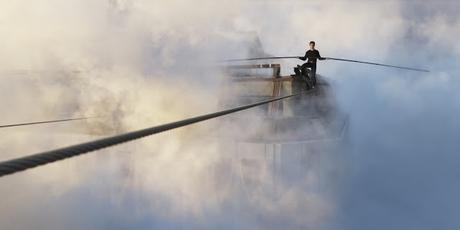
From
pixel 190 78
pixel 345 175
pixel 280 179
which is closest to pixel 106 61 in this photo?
Result: pixel 190 78

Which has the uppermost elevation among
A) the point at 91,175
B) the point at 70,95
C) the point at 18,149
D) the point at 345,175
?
the point at 70,95

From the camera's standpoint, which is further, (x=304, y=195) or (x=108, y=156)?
(x=304, y=195)

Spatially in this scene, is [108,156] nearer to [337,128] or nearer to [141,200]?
[141,200]

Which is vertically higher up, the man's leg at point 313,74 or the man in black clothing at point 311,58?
the man in black clothing at point 311,58

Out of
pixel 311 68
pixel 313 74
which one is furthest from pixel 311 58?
pixel 313 74

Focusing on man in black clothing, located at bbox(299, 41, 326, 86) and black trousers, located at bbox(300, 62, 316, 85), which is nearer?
man in black clothing, located at bbox(299, 41, 326, 86)

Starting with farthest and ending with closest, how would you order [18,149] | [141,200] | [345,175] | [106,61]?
[345,175] < [141,200] < [106,61] < [18,149]

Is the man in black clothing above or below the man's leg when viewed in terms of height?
above

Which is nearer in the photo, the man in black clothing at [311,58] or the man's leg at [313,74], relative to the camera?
the man in black clothing at [311,58]

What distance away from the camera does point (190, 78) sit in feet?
35.9

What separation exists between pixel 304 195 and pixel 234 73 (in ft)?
10.8

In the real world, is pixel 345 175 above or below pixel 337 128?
below

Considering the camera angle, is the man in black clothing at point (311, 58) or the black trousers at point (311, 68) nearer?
the man in black clothing at point (311, 58)

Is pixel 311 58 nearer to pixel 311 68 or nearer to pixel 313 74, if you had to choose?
pixel 311 68
